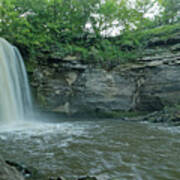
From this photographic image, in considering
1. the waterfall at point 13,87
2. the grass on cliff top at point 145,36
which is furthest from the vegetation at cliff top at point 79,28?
the waterfall at point 13,87

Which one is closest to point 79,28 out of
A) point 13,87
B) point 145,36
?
point 145,36

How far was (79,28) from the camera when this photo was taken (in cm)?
1150

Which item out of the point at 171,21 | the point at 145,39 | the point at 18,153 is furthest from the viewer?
the point at 171,21

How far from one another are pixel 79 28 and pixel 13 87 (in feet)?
19.9

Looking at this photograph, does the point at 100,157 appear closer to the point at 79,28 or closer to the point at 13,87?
the point at 13,87

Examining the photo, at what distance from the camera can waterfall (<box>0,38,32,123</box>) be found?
7887 millimetres

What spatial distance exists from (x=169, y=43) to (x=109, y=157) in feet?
31.4

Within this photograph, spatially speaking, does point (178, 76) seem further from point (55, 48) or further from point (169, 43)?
point (55, 48)

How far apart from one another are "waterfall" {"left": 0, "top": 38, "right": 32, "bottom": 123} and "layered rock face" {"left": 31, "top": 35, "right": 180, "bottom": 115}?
0.66m

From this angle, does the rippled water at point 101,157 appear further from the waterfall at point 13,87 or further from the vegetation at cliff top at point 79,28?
the vegetation at cliff top at point 79,28

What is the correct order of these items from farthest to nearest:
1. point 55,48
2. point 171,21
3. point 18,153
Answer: point 171,21, point 55,48, point 18,153

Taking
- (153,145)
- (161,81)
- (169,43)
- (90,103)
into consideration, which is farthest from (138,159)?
(169,43)

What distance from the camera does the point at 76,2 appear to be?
11.3 m

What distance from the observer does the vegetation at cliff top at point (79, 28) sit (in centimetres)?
958
